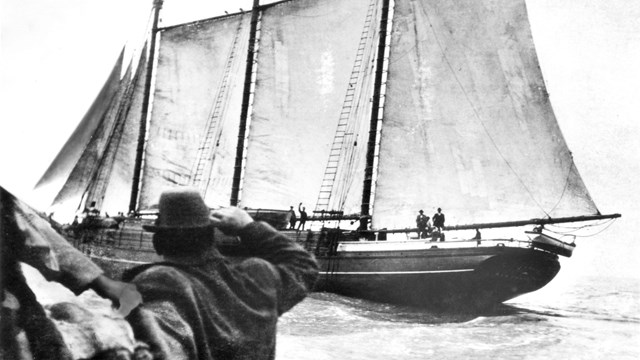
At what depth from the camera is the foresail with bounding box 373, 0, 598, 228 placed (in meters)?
18.4

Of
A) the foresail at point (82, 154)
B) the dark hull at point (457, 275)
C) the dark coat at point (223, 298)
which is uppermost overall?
the foresail at point (82, 154)

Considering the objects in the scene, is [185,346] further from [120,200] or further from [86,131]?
[120,200]

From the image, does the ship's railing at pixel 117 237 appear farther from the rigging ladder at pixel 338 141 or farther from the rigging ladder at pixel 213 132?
the rigging ladder at pixel 338 141

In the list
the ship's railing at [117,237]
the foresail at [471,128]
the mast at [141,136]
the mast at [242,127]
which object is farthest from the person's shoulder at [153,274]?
the mast at [141,136]

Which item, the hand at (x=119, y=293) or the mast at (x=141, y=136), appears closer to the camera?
the hand at (x=119, y=293)

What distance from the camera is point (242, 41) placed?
→ 27.2 m

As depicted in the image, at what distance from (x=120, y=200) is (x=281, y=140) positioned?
9.90m

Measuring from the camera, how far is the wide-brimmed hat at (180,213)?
2055mm

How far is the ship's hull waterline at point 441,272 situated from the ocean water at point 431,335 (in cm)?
56

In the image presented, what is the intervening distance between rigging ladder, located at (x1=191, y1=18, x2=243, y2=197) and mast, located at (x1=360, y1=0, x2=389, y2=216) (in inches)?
311

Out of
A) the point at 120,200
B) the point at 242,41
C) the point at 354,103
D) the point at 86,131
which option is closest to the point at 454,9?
the point at 354,103

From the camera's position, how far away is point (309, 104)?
2319 cm

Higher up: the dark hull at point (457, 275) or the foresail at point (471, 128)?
the foresail at point (471, 128)

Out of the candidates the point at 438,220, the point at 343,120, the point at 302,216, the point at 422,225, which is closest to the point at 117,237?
the point at 302,216
